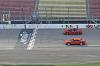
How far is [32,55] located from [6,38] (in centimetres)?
1301

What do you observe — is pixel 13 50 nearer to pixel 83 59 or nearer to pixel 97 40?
pixel 83 59

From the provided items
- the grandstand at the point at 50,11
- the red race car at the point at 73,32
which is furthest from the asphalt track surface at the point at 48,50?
the grandstand at the point at 50,11

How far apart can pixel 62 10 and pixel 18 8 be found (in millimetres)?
6823

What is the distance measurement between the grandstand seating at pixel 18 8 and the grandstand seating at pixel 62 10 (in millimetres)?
1581

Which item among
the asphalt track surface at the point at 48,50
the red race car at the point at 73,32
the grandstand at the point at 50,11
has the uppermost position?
the grandstand at the point at 50,11

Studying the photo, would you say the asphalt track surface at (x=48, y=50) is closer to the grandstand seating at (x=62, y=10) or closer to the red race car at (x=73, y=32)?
the red race car at (x=73, y=32)

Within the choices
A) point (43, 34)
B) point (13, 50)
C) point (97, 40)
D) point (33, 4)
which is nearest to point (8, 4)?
point (33, 4)

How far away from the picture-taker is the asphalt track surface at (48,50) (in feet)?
111

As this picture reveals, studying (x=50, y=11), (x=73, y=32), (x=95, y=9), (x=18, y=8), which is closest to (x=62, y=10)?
(x=50, y=11)

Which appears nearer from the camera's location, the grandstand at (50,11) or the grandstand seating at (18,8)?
the grandstand at (50,11)

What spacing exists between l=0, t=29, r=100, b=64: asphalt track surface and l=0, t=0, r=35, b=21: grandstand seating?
1082cm

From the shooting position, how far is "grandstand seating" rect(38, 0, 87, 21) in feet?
206

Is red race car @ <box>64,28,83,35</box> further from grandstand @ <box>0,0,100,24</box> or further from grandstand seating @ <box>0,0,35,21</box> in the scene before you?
grandstand seating @ <box>0,0,35,21</box>

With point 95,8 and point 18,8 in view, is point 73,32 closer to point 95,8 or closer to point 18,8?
point 95,8
